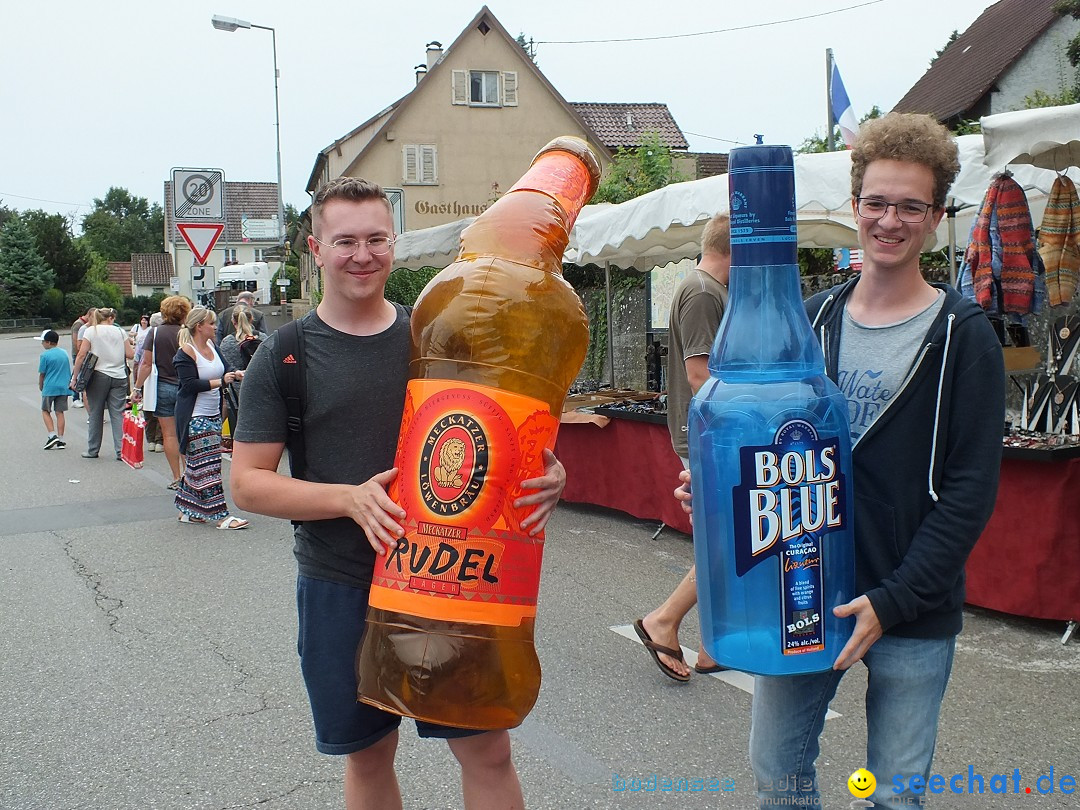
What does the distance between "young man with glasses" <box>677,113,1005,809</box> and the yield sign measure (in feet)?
41.8

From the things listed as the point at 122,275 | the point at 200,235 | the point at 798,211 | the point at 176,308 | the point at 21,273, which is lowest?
the point at 176,308

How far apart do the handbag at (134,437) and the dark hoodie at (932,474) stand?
9.48 meters

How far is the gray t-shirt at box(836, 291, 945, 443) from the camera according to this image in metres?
2.00

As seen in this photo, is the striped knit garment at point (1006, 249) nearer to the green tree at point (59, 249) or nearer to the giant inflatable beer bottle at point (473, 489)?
the giant inflatable beer bottle at point (473, 489)

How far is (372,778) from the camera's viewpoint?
8.07 ft

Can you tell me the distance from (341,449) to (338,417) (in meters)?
0.08

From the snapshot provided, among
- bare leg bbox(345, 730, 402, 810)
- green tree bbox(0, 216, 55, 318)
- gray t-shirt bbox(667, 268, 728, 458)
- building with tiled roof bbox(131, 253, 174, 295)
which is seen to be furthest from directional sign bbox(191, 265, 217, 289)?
building with tiled roof bbox(131, 253, 174, 295)

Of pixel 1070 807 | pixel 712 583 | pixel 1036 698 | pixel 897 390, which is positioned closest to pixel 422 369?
pixel 712 583

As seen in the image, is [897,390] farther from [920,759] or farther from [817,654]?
[920,759]

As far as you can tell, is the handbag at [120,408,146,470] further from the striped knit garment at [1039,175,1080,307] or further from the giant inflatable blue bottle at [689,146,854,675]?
the giant inflatable blue bottle at [689,146,854,675]

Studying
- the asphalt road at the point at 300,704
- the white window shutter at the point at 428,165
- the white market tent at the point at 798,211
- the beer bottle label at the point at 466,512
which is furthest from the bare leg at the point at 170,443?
the white window shutter at the point at 428,165

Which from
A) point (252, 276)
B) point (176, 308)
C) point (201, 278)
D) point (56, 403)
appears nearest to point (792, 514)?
point (176, 308)

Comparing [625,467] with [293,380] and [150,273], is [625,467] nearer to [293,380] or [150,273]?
[293,380]

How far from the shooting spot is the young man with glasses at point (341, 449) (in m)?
2.33
